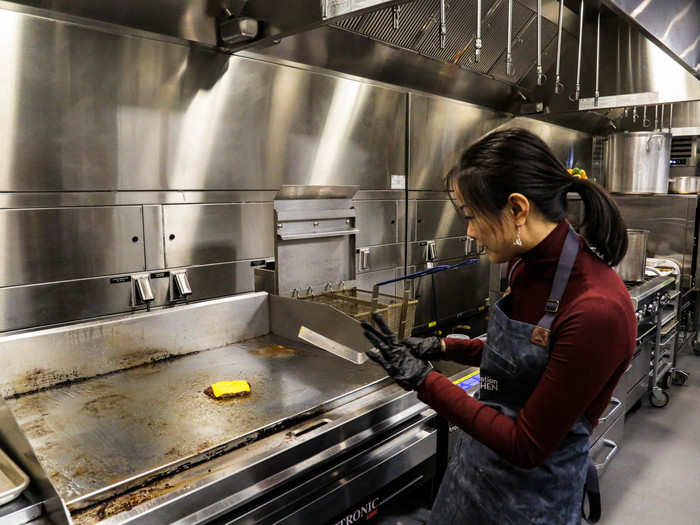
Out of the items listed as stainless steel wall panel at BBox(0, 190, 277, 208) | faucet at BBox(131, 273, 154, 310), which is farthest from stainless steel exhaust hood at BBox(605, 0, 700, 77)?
faucet at BBox(131, 273, 154, 310)

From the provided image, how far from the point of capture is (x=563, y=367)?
3.02 feet

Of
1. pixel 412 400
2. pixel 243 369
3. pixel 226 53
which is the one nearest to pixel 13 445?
pixel 243 369

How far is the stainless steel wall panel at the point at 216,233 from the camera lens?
2.89 meters

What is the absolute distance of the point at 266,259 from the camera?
3367 mm

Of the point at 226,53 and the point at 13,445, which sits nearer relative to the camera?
the point at 13,445

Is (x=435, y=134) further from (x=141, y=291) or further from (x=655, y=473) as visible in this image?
(x=655, y=473)

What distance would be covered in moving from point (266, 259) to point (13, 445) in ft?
7.26

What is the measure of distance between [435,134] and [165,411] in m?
3.73

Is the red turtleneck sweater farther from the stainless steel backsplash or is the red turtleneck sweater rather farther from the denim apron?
the stainless steel backsplash

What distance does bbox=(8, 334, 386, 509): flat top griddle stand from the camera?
1158 millimetres

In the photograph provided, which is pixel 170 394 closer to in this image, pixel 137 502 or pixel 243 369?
pixel 243 369

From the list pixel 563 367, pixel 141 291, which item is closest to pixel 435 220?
pixel 141 291

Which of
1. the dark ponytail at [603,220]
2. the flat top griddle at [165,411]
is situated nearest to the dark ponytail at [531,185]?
the dark ponytail at [603,220]

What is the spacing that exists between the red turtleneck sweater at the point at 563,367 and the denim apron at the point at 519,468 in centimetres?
3
